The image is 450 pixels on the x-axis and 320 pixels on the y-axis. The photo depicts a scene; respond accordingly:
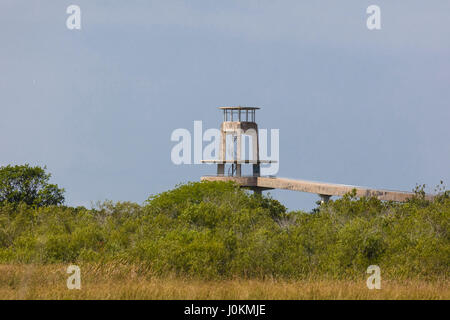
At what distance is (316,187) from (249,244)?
79.7 ft

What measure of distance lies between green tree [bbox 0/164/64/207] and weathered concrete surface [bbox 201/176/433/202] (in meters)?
14.5

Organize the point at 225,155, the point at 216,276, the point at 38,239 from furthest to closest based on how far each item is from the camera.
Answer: the point at 225,155 < the point at 38,239 < the point at 216,276

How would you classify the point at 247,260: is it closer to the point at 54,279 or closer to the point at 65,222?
the point at 54,279

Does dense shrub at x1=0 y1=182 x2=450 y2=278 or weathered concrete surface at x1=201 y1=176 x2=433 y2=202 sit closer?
dense shrub at x1=0 y1=182 x2=450 y2=278

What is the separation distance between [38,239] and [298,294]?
49.6ft

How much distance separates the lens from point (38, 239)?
2517cm

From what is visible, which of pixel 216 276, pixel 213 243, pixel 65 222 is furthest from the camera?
pixel 65 222

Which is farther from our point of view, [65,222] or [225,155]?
[225,155]

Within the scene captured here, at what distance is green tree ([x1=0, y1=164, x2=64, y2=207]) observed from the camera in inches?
1736

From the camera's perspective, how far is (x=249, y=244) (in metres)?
22.3

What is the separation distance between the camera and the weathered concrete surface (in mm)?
39812

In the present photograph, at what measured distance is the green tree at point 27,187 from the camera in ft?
145

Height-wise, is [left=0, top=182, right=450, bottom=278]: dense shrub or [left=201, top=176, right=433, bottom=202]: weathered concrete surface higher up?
[left=201, top=176, right=433, bottom=202]: weathered concrete surface
